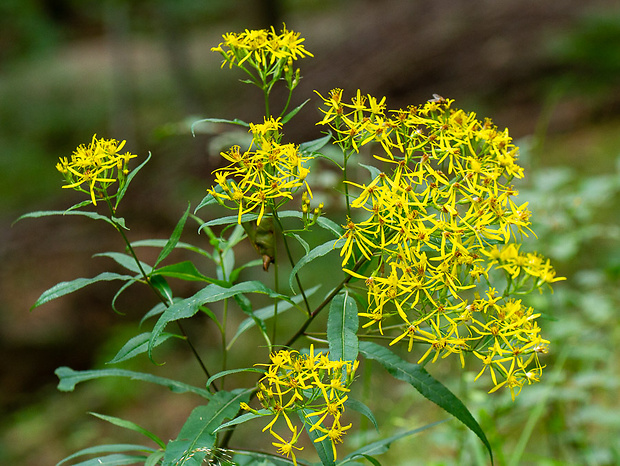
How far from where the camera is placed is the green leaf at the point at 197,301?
1.21 m

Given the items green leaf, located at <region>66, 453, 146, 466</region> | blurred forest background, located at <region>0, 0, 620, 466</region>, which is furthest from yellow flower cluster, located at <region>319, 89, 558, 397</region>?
blurred forest background, located at <region>0, 0, 620, 466</region>

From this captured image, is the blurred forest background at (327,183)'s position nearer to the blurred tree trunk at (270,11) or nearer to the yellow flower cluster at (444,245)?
the blurred tree trunk at (270,11)

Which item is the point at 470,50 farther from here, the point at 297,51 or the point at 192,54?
the point at 192,54

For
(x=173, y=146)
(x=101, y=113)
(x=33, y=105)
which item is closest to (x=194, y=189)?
(x=173, y=146)

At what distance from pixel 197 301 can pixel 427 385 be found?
0.60 meters

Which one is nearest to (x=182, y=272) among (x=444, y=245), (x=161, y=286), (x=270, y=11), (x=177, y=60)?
(x=161, y=286)

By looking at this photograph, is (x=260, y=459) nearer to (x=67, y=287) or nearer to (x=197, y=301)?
(x=197, y=301)

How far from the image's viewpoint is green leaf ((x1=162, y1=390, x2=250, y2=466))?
121cm

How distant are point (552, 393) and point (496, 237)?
1744 millimetres

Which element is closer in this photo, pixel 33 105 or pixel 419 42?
pixel 419 42

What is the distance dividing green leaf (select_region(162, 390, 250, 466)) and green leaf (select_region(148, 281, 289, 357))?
0.74 ft

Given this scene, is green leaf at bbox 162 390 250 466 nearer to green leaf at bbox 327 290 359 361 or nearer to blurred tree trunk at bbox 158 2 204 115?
green leaf at bbox 327 290 359 361

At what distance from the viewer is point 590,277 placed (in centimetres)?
298

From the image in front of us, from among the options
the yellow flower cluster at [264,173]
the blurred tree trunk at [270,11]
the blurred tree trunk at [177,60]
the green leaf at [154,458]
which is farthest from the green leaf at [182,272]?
the blurred tree trunk at [270,11]
